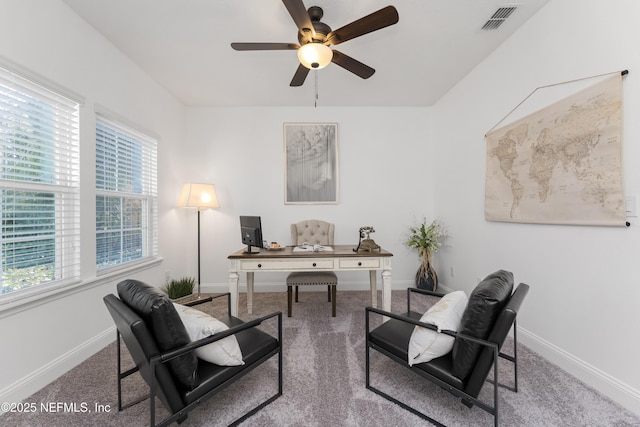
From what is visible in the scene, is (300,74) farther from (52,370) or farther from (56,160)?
(52,370)

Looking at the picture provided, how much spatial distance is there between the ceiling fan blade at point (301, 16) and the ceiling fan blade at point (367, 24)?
0.15 metres

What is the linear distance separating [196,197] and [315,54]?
2467mm

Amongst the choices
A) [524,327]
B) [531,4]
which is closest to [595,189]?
[524,327]

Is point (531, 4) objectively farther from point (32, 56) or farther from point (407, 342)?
point (32, 56)

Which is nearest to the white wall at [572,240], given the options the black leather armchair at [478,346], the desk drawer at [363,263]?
the black leather armchair at [478,346]

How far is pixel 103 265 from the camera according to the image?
2.41 metres

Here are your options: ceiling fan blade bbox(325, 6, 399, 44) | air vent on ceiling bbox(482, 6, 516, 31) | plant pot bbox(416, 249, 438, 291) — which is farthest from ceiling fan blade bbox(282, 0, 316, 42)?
plant pot bbox(416, 249, 438, 291)

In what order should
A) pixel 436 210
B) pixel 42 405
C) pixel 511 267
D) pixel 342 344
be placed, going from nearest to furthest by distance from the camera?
pixel 42 405
pixel 342 344
pixel 511 267
pixel 436 210

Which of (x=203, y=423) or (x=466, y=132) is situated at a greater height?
(x=466, y=132)

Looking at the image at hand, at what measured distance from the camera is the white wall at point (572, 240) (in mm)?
1558

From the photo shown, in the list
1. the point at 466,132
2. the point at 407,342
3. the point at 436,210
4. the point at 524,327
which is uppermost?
the point at 466,132

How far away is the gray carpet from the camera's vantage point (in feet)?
4.80

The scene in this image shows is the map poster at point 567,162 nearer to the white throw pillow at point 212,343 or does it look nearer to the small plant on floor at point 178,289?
the white throw pillow at point 212,343

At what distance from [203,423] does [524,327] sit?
2.74 meters
